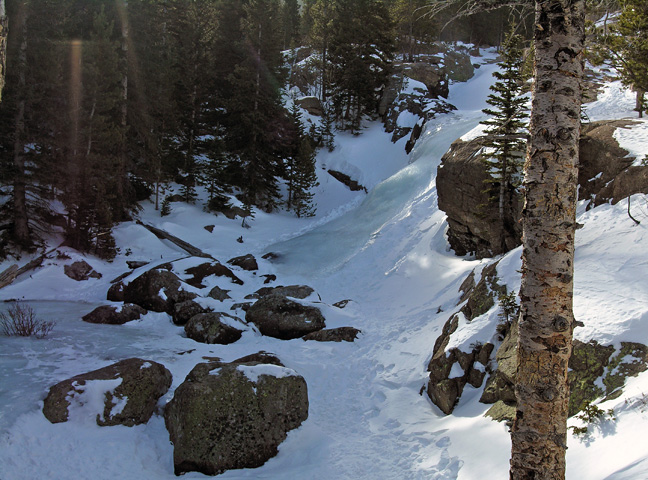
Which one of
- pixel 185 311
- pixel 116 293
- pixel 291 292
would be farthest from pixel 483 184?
pixel 116 293

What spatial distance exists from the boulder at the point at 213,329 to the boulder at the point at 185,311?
3.54ft

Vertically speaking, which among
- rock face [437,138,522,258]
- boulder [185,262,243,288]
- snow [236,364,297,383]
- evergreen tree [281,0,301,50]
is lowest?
boulder [185,262,243,288]

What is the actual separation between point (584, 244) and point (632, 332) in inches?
131

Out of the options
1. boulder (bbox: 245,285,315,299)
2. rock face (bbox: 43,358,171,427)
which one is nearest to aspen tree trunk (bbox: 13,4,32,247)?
boulder (bbox: 245,285,315,299)

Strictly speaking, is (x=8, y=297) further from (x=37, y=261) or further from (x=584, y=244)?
(x=584, y=244)

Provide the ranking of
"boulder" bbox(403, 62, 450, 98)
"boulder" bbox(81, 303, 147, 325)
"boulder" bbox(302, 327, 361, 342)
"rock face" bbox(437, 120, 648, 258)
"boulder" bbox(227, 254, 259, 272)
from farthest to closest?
"boulder" bbox(403, 62, 450, 98) < "boulder" bbox(227, 254, 259, 272) < "boulder" bbox(81, 303, 147, 325) < "boulder" bbox(302, 327, 361, 342) < "rock face" bbox(437, 120, 648, 258)

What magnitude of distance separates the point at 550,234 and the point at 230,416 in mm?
5684

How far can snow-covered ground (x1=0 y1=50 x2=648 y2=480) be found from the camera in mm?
6098

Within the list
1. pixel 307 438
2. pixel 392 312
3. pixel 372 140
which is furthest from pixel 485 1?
pixel 372 140

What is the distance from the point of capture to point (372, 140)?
38062 millimetres

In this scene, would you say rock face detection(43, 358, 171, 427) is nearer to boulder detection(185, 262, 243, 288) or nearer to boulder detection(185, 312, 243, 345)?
boulder detection(185, 312, 243, 345)

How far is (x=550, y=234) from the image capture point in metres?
3.12

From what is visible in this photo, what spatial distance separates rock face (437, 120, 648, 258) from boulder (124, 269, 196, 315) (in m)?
10.0

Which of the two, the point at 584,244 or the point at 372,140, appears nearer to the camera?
the point at 584,244
